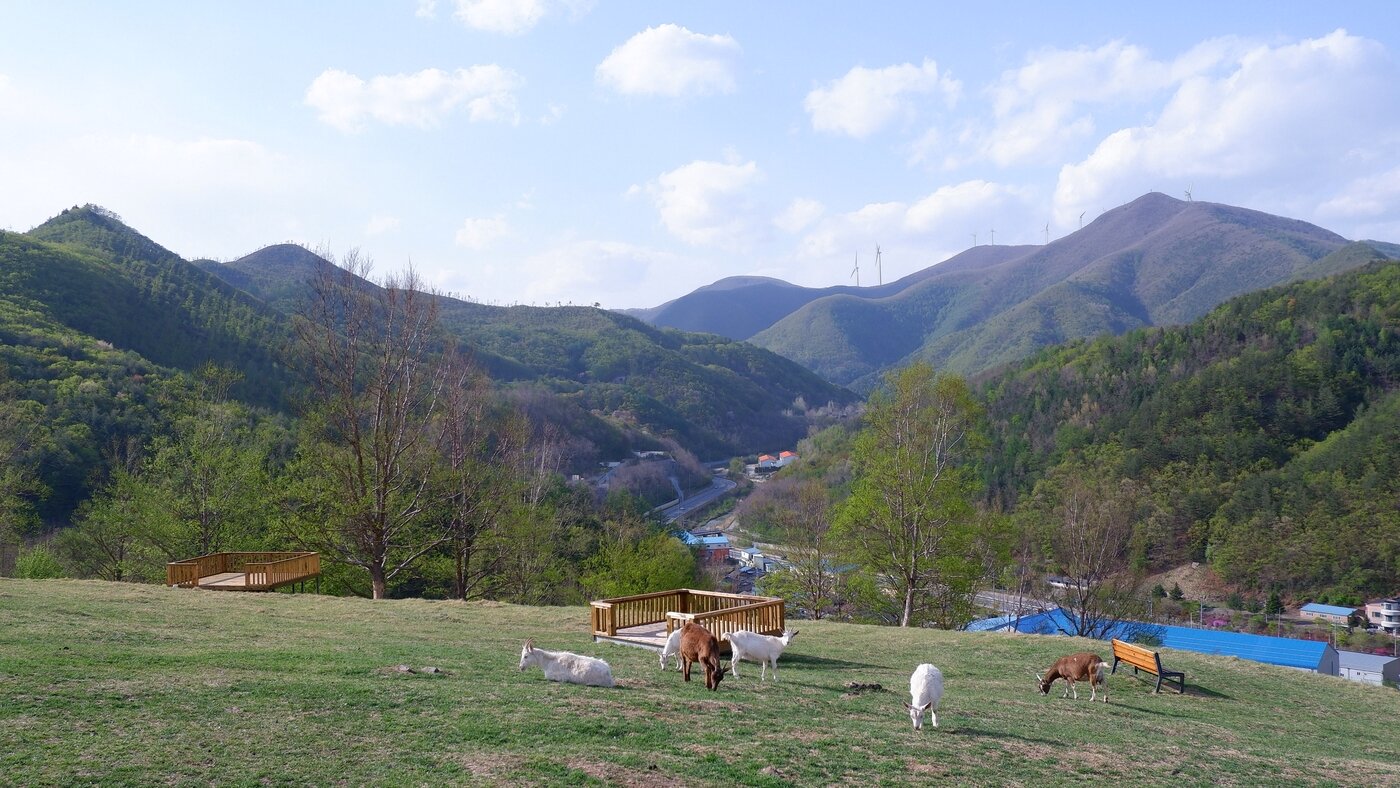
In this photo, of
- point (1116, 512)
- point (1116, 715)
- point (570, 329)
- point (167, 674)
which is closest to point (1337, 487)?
point (1116, 512)

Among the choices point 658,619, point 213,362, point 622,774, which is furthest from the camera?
→ point 213,362

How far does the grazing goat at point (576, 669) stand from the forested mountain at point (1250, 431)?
6428cm

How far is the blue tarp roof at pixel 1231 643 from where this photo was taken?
40.2 meters

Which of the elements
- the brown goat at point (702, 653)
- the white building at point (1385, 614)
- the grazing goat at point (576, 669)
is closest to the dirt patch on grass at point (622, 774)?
the grazing goat at point (576, 669)

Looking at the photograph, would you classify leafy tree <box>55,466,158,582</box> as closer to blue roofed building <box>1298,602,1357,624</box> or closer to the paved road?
the paved road

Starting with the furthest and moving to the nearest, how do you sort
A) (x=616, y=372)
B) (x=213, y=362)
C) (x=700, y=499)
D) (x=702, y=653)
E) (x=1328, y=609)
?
(x=616, y=372) < (x=700, y=499) < (x=213, y=362) < (x=1328, y=609) < (x=702, y=653)

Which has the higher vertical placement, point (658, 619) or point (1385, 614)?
point (658, 619)

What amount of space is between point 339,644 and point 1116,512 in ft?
149

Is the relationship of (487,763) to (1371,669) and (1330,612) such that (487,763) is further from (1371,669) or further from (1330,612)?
(1330,612)

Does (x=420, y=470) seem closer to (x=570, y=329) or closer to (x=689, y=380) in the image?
(x=689, y=380)

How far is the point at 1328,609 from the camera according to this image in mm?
56594

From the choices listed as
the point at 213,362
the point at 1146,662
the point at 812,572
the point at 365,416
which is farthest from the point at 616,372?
the point at 1146,662

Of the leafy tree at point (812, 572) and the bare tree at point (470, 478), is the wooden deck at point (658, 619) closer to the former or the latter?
the bare tree at point (470, 478)

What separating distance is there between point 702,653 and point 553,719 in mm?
3237
